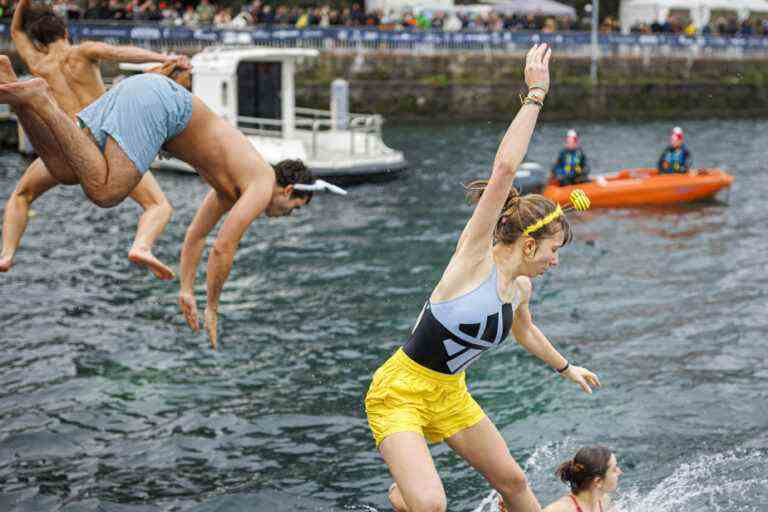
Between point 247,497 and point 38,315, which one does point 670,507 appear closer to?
point 247,497

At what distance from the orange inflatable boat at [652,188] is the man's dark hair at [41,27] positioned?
18065 millimetres

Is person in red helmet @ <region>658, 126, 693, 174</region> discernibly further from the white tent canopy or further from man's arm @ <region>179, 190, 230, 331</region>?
the white tent canopy

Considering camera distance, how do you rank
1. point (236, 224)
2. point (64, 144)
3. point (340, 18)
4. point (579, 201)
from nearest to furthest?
point (579, 201) < point (64, 144) < point (236, 224) < point (340, 18)

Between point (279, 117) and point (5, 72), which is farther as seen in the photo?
point (279, 117)

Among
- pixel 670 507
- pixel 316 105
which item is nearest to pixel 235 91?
pixel 316 105

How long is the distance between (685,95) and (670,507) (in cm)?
4301

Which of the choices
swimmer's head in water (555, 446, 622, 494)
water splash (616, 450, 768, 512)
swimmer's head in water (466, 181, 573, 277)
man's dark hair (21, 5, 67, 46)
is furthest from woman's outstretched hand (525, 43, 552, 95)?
man's dark hair (21, 5, 67, 46)

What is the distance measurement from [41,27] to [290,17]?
122 feet

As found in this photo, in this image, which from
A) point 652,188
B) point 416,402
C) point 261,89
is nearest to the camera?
point 416,402

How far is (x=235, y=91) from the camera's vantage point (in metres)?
32.9

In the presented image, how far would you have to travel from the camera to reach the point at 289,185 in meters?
9.26

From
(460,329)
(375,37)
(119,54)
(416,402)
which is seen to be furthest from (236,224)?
(375,37)

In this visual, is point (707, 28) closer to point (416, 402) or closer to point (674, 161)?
point (674, 161)

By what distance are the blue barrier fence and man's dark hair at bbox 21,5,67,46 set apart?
24.4 meters
